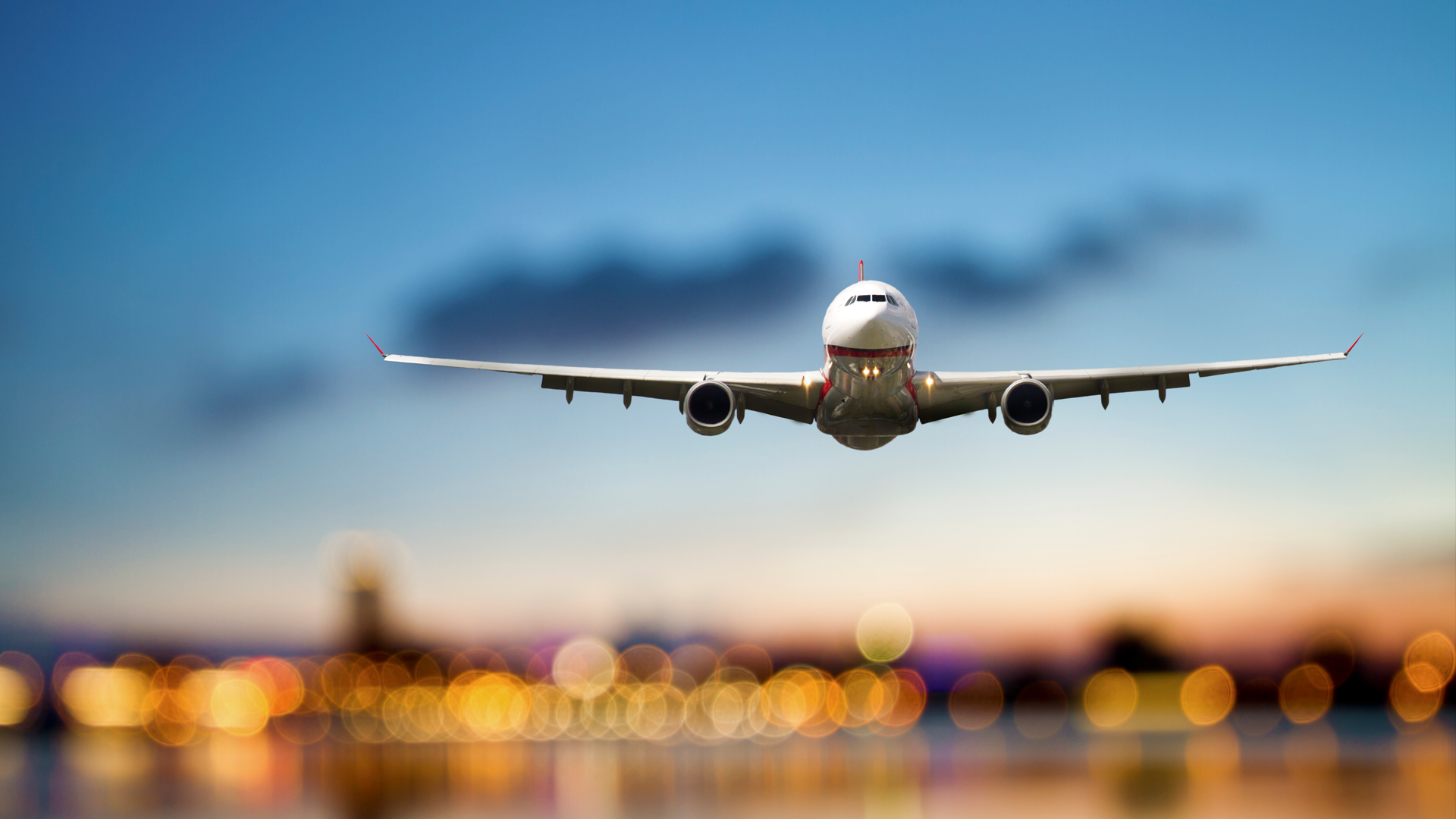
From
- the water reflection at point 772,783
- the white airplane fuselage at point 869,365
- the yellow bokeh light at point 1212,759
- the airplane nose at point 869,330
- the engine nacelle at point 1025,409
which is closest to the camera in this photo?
the water reflection at point 772,783

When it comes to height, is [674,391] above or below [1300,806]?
above

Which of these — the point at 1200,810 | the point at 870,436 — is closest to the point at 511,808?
the point at 870,436

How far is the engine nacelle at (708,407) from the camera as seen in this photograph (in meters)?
46.4

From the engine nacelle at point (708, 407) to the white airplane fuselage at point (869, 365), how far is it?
477 cm

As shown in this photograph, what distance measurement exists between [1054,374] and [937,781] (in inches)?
1042

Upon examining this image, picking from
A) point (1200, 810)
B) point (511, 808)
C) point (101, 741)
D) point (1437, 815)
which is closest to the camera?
point (1437, 815)

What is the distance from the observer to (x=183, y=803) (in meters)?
46.4

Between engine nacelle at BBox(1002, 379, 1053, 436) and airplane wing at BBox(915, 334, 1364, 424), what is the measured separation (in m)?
0.95

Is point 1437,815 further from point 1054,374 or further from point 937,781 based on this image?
point 937,781

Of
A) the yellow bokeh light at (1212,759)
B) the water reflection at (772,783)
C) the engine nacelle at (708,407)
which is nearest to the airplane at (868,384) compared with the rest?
the engine nacelle at (708,407)

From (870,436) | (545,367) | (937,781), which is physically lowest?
(937,781)

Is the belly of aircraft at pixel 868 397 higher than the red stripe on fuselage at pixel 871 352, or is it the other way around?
the red stripe on fuselage at pixel 871 352

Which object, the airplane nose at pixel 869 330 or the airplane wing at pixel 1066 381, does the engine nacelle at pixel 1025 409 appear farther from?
the airplane nose at pixel 869 330

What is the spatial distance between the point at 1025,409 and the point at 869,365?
7.24 m
